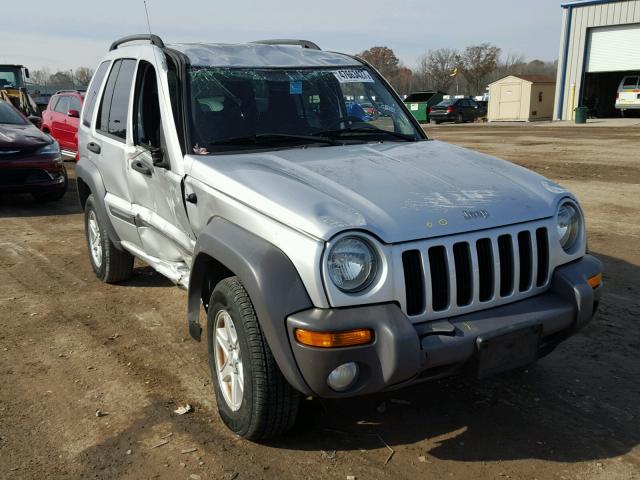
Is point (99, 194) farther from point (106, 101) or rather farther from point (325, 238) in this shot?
point (325, 238)

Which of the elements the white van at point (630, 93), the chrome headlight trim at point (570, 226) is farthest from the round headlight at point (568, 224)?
the white van at point (630, 93)

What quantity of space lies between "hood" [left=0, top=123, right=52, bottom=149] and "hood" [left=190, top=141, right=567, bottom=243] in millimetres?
6908

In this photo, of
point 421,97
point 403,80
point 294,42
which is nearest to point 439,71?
point 403,80

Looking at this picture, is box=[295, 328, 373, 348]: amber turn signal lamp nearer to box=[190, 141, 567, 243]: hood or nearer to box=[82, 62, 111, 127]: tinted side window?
box=[190, 141, 567, 243]: hood

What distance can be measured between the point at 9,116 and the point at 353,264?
9666mm

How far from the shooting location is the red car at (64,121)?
13078 mm

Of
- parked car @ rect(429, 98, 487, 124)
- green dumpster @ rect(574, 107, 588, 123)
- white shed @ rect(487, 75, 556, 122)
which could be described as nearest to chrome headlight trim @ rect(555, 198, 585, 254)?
green dumpster @ rect(574, 107, 588, 123)

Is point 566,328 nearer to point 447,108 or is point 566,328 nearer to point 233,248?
point 233,248

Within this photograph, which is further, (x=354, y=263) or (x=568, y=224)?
(x=568, y=224)

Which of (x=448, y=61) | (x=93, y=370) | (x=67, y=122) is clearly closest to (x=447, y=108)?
(x=67, y=122)

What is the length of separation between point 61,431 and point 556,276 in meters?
2.71

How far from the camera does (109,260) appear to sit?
546 centimetres

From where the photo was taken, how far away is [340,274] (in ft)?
8.58

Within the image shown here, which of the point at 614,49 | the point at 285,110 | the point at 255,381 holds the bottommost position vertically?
the point at 255,381
